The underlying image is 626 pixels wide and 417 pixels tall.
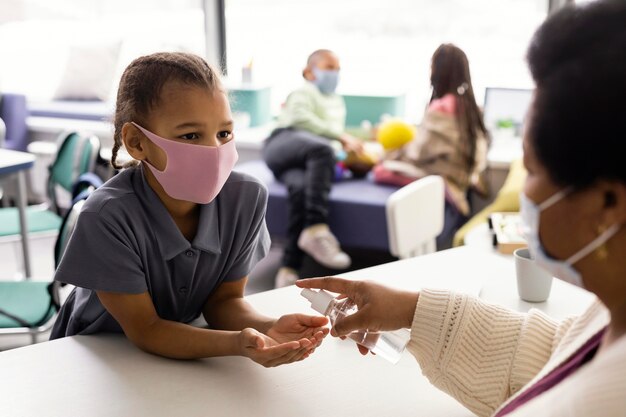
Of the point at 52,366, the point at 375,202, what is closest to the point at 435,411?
the point at 52,366

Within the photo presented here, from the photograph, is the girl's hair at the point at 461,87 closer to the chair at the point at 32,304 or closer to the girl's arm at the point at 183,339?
the chair at the point at 32,304

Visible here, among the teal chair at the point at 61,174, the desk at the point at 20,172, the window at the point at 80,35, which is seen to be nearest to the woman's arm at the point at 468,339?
the teal chair at the point at 61,174

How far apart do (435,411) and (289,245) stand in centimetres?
244

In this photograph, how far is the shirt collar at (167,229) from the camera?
115cm

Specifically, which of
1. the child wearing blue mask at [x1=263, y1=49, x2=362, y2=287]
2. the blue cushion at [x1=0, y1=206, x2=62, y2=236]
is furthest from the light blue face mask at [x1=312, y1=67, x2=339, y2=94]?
the blue cushion at [x1=0, y1=206, x2=62, y2=236]

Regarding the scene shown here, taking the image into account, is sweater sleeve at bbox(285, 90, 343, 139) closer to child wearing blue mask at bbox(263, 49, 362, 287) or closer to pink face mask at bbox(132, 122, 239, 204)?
child wearing blue mask at bbox(263, 49, 362, 287)

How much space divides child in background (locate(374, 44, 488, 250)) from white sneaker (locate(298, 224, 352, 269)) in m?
0.46

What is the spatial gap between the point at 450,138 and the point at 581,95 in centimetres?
273

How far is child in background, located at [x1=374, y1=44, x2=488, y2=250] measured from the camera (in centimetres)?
322

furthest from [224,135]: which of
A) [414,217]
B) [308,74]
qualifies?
[308,74]

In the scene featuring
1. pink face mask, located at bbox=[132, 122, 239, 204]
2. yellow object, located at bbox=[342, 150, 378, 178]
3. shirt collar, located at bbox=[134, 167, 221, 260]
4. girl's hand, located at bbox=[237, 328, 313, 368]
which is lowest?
yellow object, located at bbox=[342, 150, 378, 178]

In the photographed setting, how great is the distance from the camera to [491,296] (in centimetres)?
131

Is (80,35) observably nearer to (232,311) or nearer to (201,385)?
(232,311)

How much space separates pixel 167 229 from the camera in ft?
3.77
